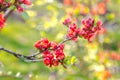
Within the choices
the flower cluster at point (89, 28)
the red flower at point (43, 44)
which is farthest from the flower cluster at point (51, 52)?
the flower cluster at point (89, 28)

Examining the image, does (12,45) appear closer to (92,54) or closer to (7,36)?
(7,36)

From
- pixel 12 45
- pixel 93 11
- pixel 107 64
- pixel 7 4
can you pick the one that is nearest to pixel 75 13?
pixel 93 11

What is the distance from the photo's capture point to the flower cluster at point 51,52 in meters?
2.30

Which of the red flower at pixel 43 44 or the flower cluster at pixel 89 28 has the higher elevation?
the flower cluster at pixel 89 28

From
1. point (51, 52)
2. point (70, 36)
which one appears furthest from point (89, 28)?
point (51, 52)

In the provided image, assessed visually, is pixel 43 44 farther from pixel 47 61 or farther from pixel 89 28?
pixel 89 28

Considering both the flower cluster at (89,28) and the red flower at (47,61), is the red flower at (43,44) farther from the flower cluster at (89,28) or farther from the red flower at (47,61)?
the flower cluster at (89,28)

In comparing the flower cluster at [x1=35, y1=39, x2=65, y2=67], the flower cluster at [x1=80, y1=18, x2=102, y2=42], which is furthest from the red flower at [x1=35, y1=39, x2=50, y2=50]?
the flower cluster at [x1=80, y1=18, x2=102, y2=42]

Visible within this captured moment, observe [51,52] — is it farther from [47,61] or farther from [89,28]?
[89,28]

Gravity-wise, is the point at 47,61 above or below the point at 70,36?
below

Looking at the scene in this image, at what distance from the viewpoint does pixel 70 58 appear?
235 cm

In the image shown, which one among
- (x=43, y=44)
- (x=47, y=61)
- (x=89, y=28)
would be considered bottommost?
(x=47, y=61)

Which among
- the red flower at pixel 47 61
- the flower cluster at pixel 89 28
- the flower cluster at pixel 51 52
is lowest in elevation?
the red flower at pixel 47 61

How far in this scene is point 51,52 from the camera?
237 centimetres
